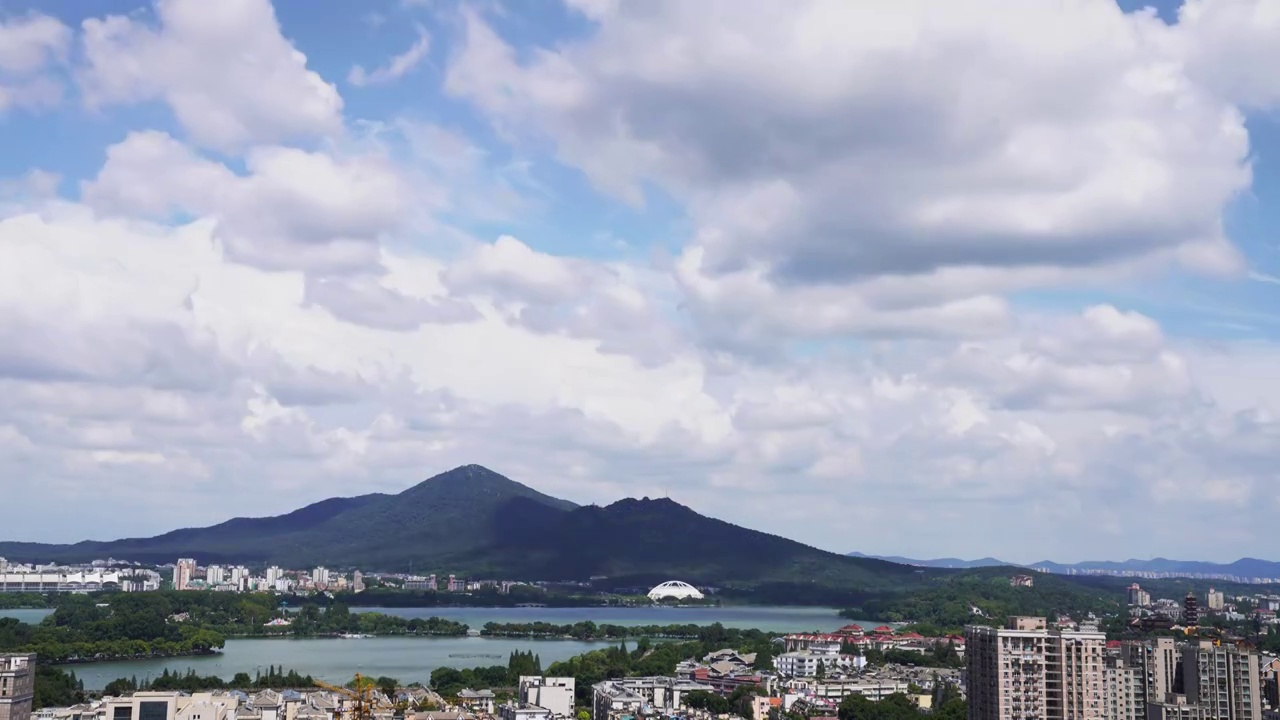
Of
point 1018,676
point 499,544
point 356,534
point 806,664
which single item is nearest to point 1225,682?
point 1018,676

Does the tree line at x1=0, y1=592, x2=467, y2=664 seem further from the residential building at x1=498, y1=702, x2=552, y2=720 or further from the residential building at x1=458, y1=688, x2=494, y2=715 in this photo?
the residential building at x1=498, y1=702, x2=552, y2=720

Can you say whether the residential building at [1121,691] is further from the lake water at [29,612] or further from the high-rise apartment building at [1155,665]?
the lake water at [29,612]

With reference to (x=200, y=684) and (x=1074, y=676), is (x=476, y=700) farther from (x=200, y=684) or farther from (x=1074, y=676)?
(x=1074, y=676)

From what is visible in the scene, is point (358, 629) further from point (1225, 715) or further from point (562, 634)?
point (1225, 715)

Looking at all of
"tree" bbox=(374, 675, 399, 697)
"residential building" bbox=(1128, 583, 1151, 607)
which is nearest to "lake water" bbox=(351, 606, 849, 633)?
"residential building" bbox=(1128, 583, 1151, 607)

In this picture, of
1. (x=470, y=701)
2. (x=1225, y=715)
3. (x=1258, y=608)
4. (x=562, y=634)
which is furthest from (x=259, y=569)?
(x=1225, y=715)
